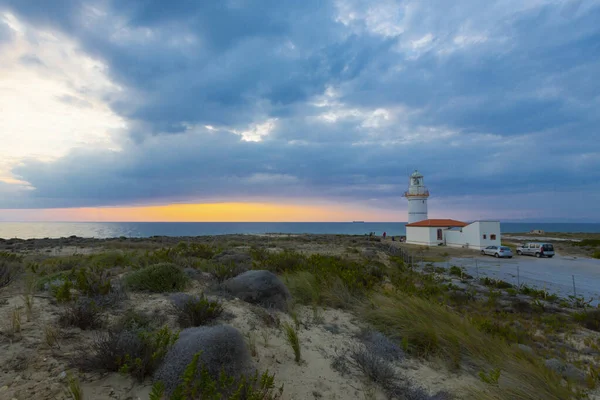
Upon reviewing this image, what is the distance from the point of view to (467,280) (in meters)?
16.7

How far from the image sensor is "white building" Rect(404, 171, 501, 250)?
1416 inches

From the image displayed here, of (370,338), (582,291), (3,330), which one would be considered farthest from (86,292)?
(582,291)

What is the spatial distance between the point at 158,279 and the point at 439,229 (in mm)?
42351

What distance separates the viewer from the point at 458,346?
510 cm

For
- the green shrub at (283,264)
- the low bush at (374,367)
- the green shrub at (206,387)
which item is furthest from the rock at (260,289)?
the green shrub at (206,387)

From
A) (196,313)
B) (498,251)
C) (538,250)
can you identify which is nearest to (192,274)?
(196,313)

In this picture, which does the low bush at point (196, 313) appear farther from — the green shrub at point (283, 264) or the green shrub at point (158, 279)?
the green shrub at point (283, 264)

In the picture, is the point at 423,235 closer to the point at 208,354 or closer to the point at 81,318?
the point at 208,354

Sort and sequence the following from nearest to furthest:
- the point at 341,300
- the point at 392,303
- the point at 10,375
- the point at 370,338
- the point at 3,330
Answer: the point at 10,375 < the point at 3,330 < the point at 370,338 < the point at 392,303 < the point at 341,300

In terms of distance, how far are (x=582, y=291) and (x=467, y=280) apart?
195 inches

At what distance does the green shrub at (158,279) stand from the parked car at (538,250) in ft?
123

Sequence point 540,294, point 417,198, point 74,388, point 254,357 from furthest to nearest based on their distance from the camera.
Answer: point 417,198
point 540,294
point 254,357
point 74,388

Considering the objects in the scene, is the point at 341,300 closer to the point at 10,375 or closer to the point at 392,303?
the point at 392,303

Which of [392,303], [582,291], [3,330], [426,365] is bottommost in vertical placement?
[582,291]
